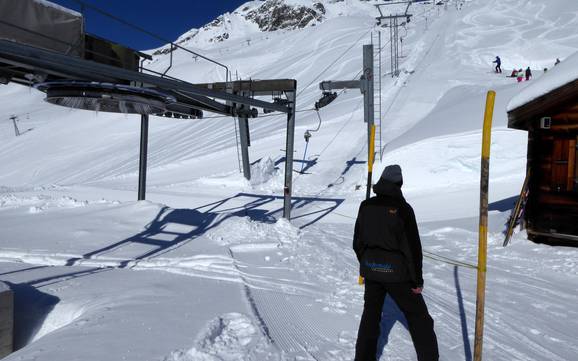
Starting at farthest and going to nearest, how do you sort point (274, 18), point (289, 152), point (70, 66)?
point (274, 18)
point (289, 152)
point (70, 66)

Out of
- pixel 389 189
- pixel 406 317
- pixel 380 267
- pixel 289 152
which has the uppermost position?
pixel 289 152

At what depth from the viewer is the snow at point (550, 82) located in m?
8.42

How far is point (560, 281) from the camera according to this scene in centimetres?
695

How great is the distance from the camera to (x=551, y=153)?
363 inches

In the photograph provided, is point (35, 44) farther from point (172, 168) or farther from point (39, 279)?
point (172, 168)

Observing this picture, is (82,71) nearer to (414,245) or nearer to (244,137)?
(414,245)

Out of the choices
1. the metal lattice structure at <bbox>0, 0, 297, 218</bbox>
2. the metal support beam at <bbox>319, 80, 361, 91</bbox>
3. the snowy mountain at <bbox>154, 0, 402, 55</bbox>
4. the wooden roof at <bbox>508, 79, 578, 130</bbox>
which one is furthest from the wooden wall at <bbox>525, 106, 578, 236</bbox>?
the snowy mountain at <bbox>154, 0, 402, 55</bbox>

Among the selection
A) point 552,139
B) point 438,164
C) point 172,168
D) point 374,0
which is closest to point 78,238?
point 552,139

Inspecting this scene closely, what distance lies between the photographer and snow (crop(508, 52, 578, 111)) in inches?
332

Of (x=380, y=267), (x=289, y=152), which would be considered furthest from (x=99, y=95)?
(x=380, y=267)

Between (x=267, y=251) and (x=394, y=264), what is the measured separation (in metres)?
5.16

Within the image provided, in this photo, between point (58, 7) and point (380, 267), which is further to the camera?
point (58, 7)

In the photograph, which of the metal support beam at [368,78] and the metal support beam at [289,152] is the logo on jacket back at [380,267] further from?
the metal support beam at [368,78]

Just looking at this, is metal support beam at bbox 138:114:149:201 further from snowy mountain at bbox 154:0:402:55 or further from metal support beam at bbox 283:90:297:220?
snowy mountain at bbox 154:0:402:55
